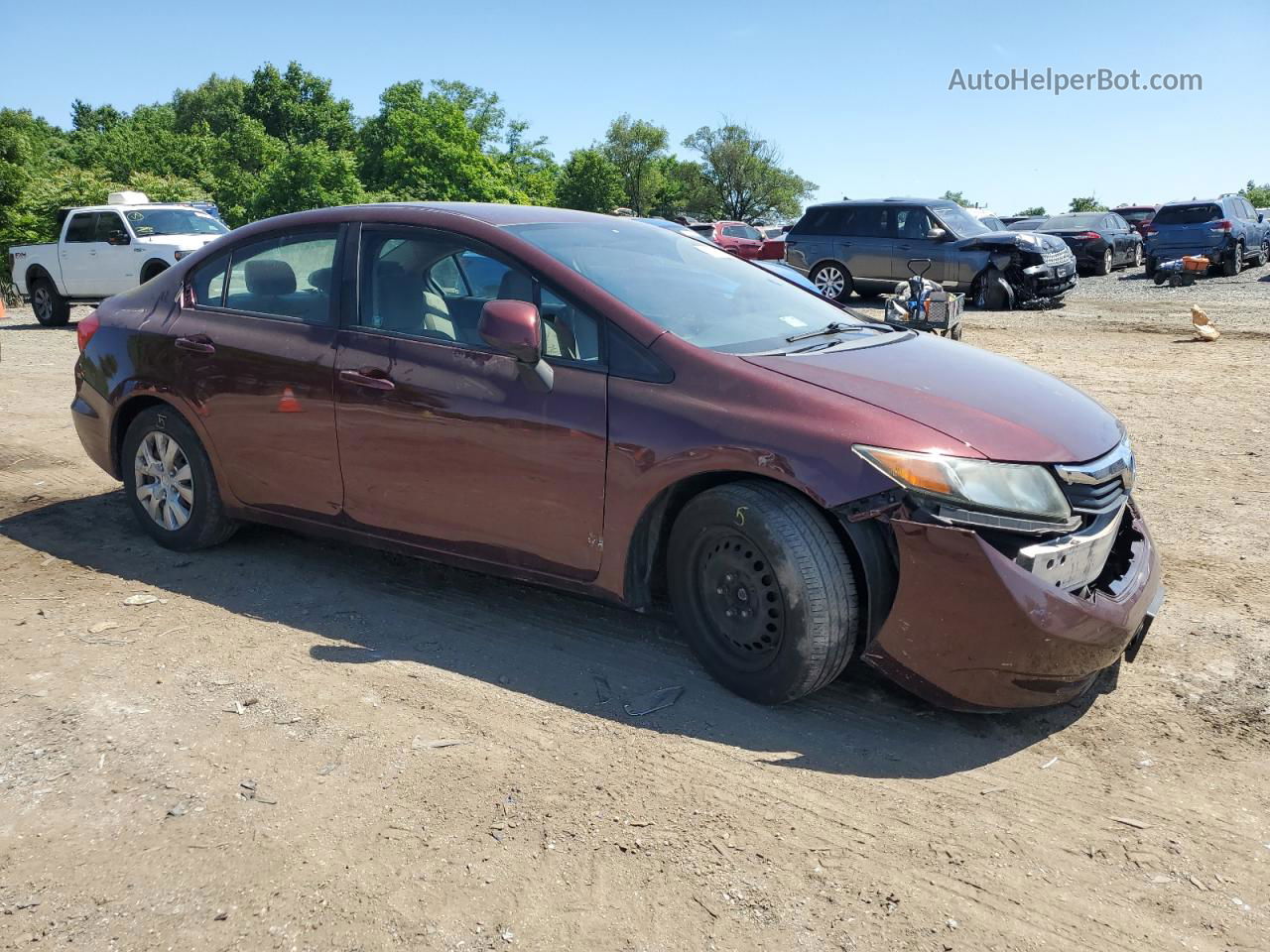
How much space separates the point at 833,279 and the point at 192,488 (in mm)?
15383

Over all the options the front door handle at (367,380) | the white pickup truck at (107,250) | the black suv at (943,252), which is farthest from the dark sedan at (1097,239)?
the front door handle at (367,380)

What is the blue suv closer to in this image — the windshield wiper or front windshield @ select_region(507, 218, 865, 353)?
the windshield wiper

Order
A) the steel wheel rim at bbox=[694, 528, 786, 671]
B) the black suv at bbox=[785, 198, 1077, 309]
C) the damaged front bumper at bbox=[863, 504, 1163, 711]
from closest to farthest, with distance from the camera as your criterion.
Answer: the damaged front bumper at bbox=[863, 504, 1163, 711]
the steel wheel rim at bbox=[694, 528, 786, 671]
the black suv at bbox=[785, 198, 1077, 309]

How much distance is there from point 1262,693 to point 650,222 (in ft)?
10.5

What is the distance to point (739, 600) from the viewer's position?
3633mm

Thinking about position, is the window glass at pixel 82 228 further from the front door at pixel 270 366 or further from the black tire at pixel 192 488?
the front door at pixel 270 366

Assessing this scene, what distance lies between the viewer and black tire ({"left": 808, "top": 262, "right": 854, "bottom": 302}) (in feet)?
61.9

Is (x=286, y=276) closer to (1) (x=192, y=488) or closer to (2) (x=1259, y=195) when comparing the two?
(1) (x=192, y=488)

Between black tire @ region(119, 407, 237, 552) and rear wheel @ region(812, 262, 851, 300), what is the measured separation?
1504 cm

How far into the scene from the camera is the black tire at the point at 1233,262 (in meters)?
24.2

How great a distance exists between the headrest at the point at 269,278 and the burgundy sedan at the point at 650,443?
11 mm

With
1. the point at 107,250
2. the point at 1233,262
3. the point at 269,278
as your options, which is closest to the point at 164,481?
the point at 269,278

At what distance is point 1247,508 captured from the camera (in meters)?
5.89

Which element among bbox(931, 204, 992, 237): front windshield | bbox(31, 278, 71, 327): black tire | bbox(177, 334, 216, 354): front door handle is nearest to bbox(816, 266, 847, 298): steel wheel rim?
bbox(931, 204, 992, 237): front windshield
